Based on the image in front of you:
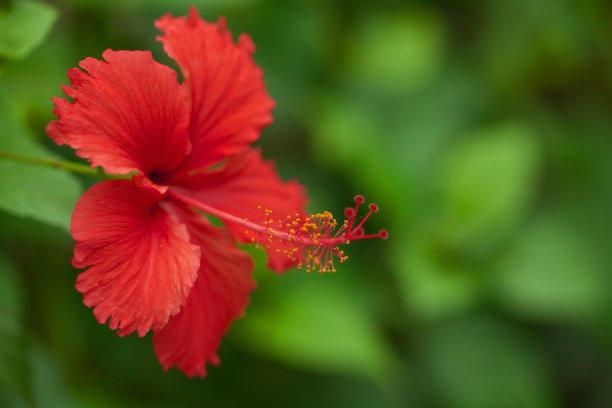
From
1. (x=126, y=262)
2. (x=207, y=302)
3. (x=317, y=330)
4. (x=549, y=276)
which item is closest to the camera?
(x=126, y=262)

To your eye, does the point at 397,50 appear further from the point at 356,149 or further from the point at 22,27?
the point at 22,27

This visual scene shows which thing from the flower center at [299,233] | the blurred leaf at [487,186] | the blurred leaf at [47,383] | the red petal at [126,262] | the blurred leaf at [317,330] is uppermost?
the flower center at [299,233]

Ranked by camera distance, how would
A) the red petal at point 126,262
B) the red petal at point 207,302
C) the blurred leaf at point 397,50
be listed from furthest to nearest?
the blurred leaf at point 397,50 < the red petal at point 207,302 < the red petal at point 126,262

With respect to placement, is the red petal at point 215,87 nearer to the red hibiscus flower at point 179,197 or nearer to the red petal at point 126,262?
the red hibiscus flower at point 179,197

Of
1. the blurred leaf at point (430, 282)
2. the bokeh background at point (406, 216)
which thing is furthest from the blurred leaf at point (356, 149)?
the blurred leaf at point (430, 282)

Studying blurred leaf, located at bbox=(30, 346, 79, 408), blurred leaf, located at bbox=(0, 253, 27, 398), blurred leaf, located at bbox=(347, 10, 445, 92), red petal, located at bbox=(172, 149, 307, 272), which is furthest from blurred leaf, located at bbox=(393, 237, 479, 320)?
blurred leaf, located at bbox=(0, 253, 27, 398)

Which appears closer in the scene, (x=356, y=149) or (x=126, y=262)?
(x=126, y=262)

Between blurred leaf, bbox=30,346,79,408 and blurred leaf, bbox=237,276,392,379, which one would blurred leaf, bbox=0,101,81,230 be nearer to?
blurred leaf, bbox=30,346,79,408

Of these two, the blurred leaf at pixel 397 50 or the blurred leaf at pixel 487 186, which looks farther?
the blurred leaf at pixel 397 50

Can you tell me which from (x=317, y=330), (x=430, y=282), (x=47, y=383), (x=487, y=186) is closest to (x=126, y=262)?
(x=47, y=383)
